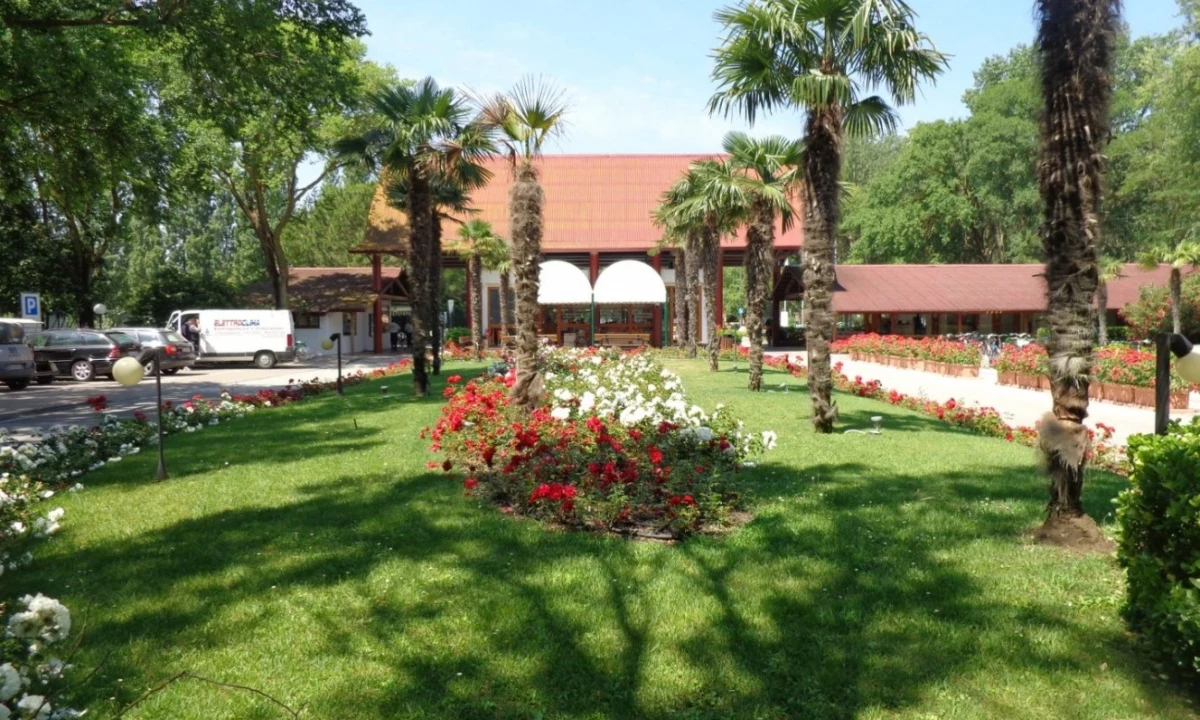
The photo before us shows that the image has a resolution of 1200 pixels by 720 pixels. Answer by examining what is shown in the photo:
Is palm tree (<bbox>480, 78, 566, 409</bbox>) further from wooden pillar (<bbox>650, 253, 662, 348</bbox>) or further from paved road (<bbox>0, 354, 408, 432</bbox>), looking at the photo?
wooden pillar (<bbox>650, 253, 662, 348</bbox>)

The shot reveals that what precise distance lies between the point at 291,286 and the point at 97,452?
33.7m

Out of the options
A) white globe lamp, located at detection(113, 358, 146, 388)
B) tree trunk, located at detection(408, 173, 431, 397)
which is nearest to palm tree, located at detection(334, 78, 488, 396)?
tree trunk, located at detection(408, 173, 431, 397)

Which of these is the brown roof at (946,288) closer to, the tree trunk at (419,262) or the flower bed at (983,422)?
the flower bed at (983,422)

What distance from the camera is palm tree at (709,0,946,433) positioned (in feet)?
35.4

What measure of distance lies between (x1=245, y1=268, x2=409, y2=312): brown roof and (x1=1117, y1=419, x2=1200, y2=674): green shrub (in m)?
37.9

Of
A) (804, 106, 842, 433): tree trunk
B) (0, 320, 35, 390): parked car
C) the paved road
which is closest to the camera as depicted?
(804, 106, 842, 433): tree trunk

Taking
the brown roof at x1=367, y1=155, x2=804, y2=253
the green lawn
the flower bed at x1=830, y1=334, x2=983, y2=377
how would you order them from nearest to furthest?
the green lawn, the flower bed at x1=830, y1=334, x2=983, y2=377, the brown roof at x1=367, y1=155, x2=804, y2=253

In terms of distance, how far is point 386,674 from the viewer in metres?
3.79

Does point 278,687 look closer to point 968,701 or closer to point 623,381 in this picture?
point 968,701

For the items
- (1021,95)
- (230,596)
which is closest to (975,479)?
(230,596)

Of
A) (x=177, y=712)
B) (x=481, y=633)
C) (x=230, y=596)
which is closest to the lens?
(x=177, y=712)

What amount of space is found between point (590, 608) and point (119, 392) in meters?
19.0

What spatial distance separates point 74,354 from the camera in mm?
22172

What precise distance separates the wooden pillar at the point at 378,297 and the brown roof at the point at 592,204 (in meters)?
1.20
